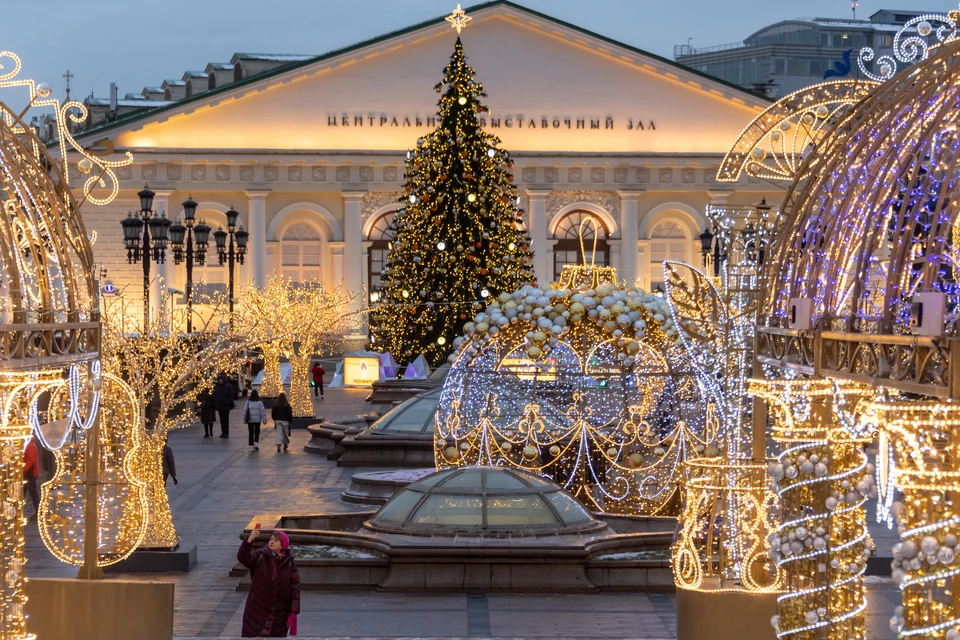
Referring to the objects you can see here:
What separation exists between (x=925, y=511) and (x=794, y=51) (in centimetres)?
9225

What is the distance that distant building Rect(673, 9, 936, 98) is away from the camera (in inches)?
3770

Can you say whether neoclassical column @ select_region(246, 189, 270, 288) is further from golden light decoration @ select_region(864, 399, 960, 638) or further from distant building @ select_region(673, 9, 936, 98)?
golden light decoration @ select_region(864, 399, 960, 638)

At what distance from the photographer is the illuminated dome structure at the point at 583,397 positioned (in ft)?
56.9

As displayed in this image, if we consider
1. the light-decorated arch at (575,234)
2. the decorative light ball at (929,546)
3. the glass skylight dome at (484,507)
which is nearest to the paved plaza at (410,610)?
the glass skylight dome at (484,507)

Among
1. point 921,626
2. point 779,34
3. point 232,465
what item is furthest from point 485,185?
point 779,34

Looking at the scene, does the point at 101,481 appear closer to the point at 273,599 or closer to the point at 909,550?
the point at 273,599

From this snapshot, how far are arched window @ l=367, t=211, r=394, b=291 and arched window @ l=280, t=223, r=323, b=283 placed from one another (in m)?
1.93

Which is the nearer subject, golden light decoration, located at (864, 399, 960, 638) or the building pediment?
golden light decoration, located at (864, 399, 960, 638)

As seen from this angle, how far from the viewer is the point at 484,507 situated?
50.0 feet

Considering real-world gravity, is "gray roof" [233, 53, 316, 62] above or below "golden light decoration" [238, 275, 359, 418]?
above

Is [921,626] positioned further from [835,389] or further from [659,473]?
[659,473]

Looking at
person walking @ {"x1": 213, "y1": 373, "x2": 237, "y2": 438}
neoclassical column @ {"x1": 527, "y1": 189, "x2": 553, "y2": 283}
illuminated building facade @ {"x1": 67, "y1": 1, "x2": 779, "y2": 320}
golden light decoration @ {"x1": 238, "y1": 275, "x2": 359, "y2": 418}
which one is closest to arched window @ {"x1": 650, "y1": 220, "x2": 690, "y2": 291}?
illuminated building facade @ {"x1": 67, "y1": 1, "x2": 779, "y2": 320}

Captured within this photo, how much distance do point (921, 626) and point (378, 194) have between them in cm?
5380

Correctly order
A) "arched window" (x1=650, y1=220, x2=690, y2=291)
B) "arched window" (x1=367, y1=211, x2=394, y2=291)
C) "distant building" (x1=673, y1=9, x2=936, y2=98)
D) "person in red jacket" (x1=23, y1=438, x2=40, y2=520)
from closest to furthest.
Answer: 1. "person in red jacket" (x1=23, y1=438, x2=40, y2=520)
2. "arched window" (x1=367, y1=211, x2=394, y2=291)
3. "arched window" (x1=650, y1=220, x2=690, y2=291)
4. "distant building" (x1=673, y1=9, x2=936, y2=98)
